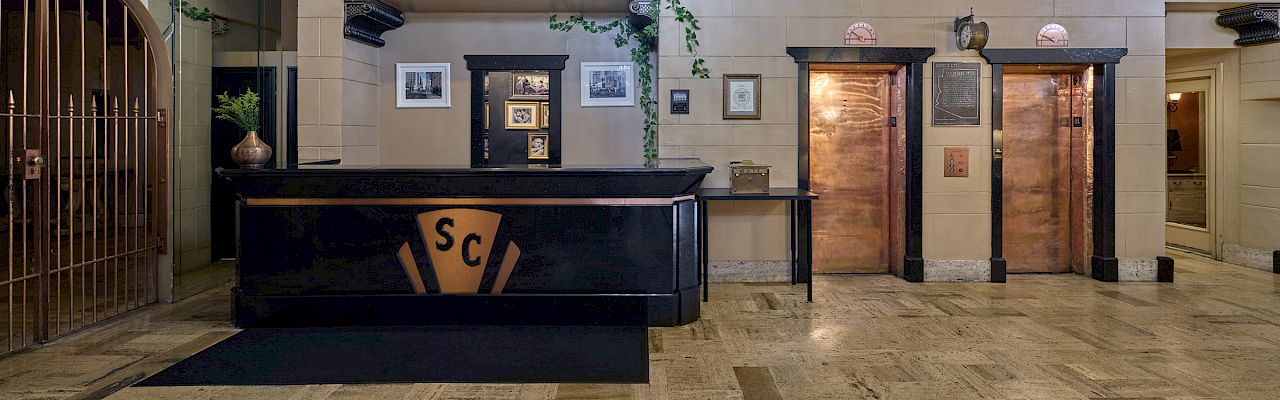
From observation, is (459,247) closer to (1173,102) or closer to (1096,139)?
(1096,139)

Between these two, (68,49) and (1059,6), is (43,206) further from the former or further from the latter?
(1059,6)

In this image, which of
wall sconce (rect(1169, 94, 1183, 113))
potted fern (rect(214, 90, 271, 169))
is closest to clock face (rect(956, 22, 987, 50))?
wall sconce (rect(1169, 94, 1183, 113))

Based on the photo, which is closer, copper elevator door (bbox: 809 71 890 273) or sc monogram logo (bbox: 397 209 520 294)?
sc monogram logo (bbox: 397 209 520 294)

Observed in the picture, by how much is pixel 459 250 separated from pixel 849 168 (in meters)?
3.64

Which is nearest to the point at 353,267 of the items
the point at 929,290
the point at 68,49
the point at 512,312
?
the point at 512,312

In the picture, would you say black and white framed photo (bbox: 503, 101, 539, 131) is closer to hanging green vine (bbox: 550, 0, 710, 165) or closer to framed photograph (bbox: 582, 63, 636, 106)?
framed photograph (bbox: 582, 63, 636, 106)

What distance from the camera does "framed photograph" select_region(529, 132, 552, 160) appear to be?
7828 mm

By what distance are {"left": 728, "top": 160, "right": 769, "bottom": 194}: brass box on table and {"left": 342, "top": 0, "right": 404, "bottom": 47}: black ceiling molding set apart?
314 centimetres

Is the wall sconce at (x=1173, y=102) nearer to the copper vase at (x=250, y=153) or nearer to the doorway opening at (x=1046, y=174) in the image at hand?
the doorway opening at (x=1046, y=174)

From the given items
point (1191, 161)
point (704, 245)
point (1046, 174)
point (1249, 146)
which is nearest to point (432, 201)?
point (704, 245)

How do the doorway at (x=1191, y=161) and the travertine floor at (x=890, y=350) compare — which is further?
the doorway at (x=1191, y=161)

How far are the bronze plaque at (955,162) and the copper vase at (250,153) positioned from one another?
5.00m

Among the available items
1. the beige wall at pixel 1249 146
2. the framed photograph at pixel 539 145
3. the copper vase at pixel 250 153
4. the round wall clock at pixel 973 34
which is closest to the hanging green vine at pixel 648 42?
the framed photograph at pixel 539 145

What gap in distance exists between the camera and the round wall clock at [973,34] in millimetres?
6617
